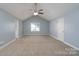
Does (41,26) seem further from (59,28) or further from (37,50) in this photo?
(37,50)

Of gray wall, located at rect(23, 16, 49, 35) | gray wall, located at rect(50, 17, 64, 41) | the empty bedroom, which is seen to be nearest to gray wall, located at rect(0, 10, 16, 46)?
the empty bedroom

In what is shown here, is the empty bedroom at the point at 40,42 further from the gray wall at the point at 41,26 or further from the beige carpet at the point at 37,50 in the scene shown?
the gray wall at the point at 41,26

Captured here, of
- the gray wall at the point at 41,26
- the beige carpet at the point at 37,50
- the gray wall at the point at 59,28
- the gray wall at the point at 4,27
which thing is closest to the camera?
the beige carpet at the point at 37,50

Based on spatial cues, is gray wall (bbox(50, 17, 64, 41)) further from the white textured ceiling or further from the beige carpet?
the beige carpet

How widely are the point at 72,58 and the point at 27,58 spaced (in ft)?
1.83

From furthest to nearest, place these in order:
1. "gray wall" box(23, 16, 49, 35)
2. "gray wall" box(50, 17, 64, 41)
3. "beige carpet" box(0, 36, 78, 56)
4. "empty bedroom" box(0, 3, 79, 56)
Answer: "gray wall" box(23, 16, 49, 35)
"gray wall" box(50, 17, 64, 41)
"empty bedroom" box(0, 3, 79, 56)
"beige carpet" box(0, 36, 78, 56)

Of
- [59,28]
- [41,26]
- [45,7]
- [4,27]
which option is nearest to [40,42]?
[59,28]

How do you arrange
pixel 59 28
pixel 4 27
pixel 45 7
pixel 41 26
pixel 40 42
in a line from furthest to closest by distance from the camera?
pixel 41 26
pixel 59 28
pixel 40 42
pixel 4 27
pixel 45 7

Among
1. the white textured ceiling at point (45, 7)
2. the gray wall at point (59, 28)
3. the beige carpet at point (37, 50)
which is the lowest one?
the beige carpet at point (37, 50)

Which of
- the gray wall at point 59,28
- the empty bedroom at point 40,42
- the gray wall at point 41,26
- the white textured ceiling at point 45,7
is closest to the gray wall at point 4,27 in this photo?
the empty bedroom at point 40,42

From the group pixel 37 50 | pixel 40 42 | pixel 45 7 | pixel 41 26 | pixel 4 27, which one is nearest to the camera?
pixel 45 7

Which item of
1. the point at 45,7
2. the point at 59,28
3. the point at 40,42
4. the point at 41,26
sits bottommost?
the point at 40,42

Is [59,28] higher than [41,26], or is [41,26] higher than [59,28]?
[41,26]

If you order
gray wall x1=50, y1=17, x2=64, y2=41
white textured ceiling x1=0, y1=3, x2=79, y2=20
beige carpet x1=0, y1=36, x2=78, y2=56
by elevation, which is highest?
white textured ceiling x1=0, y1=3, x2=79, y2=20
